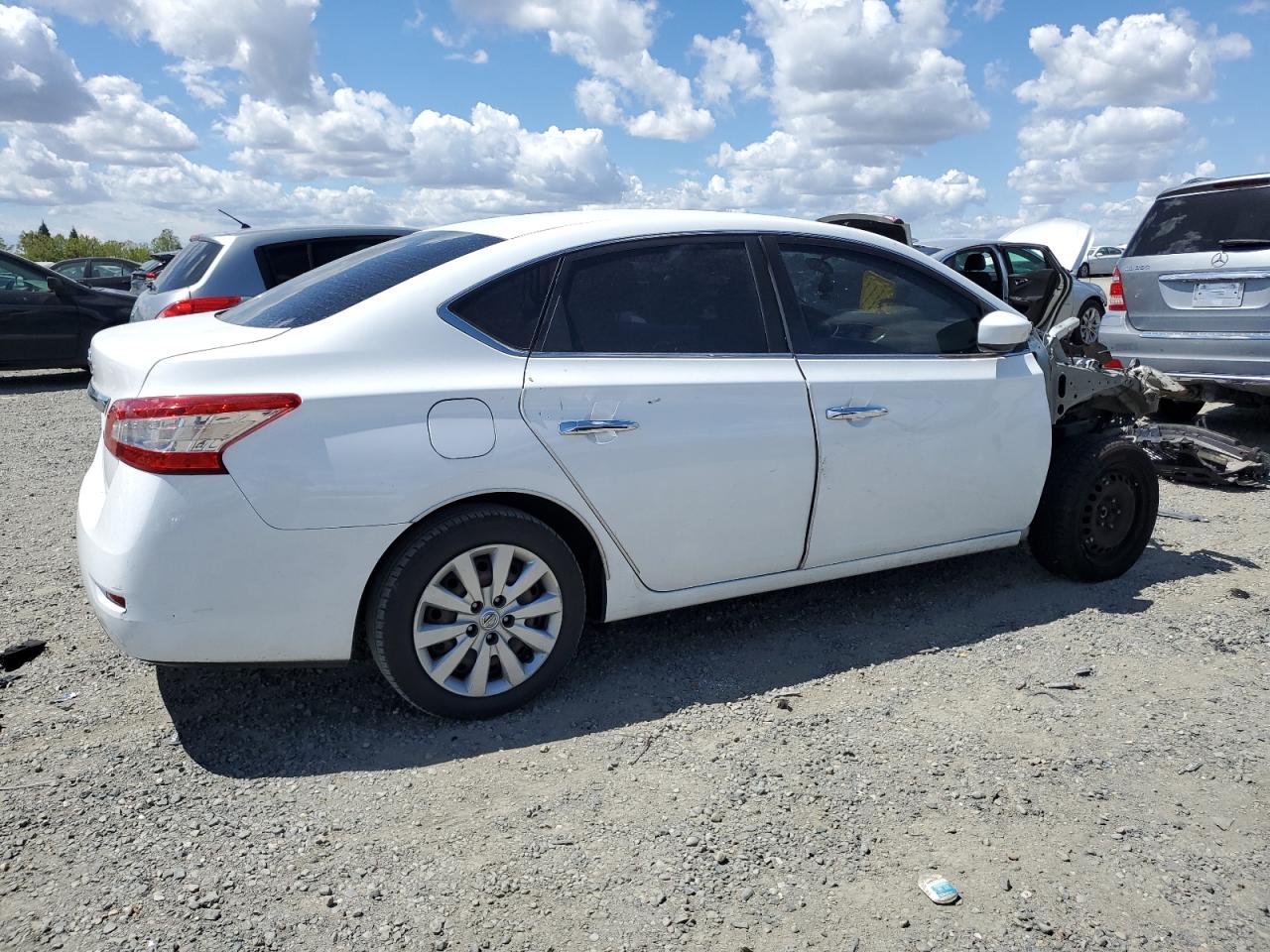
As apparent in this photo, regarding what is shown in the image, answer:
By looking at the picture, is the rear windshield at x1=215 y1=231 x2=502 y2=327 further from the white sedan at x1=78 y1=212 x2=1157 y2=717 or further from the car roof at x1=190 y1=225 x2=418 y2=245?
the car roof at x1=190 y1=225 x2=418 y2=245

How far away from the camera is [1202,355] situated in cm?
733

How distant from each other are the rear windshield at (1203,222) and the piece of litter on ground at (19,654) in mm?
7588

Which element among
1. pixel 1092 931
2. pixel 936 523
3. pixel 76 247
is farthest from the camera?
pixel 76 247

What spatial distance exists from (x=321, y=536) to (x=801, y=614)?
2138 mm

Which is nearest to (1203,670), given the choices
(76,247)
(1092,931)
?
(1092,931)

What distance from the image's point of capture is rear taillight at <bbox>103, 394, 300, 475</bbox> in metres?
2.85

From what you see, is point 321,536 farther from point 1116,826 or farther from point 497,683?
point 1116,826

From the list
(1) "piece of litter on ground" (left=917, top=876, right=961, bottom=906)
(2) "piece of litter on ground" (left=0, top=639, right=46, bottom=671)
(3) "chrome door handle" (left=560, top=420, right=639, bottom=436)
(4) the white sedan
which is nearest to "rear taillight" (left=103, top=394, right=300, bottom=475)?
(4) the white sedan

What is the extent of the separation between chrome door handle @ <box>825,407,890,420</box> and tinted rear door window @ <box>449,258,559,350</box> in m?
1.15

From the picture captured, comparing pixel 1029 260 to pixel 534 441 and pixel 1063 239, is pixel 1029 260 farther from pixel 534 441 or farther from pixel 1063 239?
pixel 534 441

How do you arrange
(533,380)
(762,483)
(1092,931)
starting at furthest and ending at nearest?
(762,483) < (533,380) < (1092,931)

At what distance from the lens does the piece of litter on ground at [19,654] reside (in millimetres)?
3752

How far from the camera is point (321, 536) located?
297cm

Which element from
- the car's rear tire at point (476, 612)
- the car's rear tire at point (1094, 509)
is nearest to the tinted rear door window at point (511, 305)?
the car's rear tire at point (476, 612)
